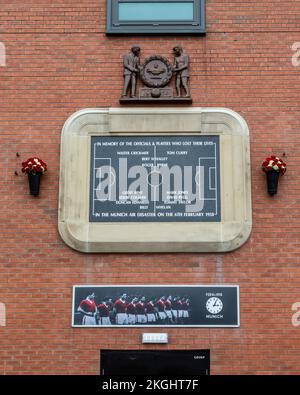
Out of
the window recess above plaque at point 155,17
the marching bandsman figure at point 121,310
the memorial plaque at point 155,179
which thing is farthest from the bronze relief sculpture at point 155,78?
the marching bandsman figure at point 121,310

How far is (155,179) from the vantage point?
10.8m

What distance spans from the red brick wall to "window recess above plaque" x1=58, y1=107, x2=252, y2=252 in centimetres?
19

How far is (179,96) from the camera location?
1105 centimetres

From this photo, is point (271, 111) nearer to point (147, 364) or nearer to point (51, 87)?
point (51, 87)

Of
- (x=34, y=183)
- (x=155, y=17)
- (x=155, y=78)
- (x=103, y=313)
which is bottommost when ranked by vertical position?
(x=103, y=313)

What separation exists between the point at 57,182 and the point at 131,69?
6.73ft

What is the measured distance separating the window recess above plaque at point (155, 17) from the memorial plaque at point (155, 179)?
1.73 metres

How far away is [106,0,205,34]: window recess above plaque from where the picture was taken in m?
11.3

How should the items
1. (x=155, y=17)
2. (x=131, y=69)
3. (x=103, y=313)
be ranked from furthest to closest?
(x=155, y=17)
(x=131, y=69)
(x=103, y=313)

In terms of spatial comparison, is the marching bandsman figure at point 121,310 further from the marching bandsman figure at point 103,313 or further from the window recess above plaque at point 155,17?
the window recess above plaque at point 155,17

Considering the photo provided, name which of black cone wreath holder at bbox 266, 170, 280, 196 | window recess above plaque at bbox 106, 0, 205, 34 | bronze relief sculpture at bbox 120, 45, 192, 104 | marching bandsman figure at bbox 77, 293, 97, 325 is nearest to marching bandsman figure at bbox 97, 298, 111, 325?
marching bandsman figure at bbox 77, 293, 97, 325

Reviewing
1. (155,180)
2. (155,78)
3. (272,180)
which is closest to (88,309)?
(155,180)

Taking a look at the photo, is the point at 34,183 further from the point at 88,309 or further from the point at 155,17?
the point at 155,17

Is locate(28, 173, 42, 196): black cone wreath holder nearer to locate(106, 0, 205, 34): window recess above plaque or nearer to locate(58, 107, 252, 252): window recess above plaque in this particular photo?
locate(58, 107, 252, 252): window recess above plaque
